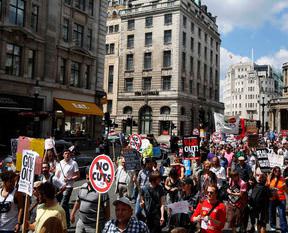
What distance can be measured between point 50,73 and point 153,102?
28406mm

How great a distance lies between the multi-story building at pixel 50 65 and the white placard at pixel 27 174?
52.5 feet

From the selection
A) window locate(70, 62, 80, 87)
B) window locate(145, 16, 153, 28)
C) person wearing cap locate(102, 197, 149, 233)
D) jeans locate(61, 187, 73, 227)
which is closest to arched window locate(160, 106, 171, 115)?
window locate(145, 16, 153, 28)

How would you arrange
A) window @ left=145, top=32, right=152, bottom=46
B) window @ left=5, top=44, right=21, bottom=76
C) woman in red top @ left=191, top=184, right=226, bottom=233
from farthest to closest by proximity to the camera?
1. window @ left=145, top=32, right=152, bottom=46
2. window @ left=5, top=44, right=21, bottom=76
3. woman in red top @ left=191, top=184, right=226, bottom=233

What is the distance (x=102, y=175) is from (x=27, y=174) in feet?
4.17

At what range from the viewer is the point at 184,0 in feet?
185

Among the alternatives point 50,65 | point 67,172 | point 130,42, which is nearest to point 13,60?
point 50,65

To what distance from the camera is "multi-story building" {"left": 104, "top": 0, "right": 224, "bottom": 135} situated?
179 feet

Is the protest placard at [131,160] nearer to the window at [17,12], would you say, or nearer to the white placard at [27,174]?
the white placard at [27,174]

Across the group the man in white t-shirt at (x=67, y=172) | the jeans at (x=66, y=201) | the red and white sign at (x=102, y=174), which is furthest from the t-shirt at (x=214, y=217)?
the man in white t-shirt at (x=67, y=172)

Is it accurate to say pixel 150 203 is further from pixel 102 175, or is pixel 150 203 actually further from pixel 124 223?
pixel 124 223

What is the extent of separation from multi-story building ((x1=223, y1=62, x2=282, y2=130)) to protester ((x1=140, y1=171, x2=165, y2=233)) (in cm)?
15452

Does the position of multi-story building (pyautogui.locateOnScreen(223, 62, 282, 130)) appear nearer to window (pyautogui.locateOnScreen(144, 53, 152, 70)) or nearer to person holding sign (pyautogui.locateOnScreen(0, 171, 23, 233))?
window (pyautogui.locateOnScreen(144, 53, 152, 70))

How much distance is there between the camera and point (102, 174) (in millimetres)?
6441

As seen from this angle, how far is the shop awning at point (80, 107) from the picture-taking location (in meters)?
28.7
